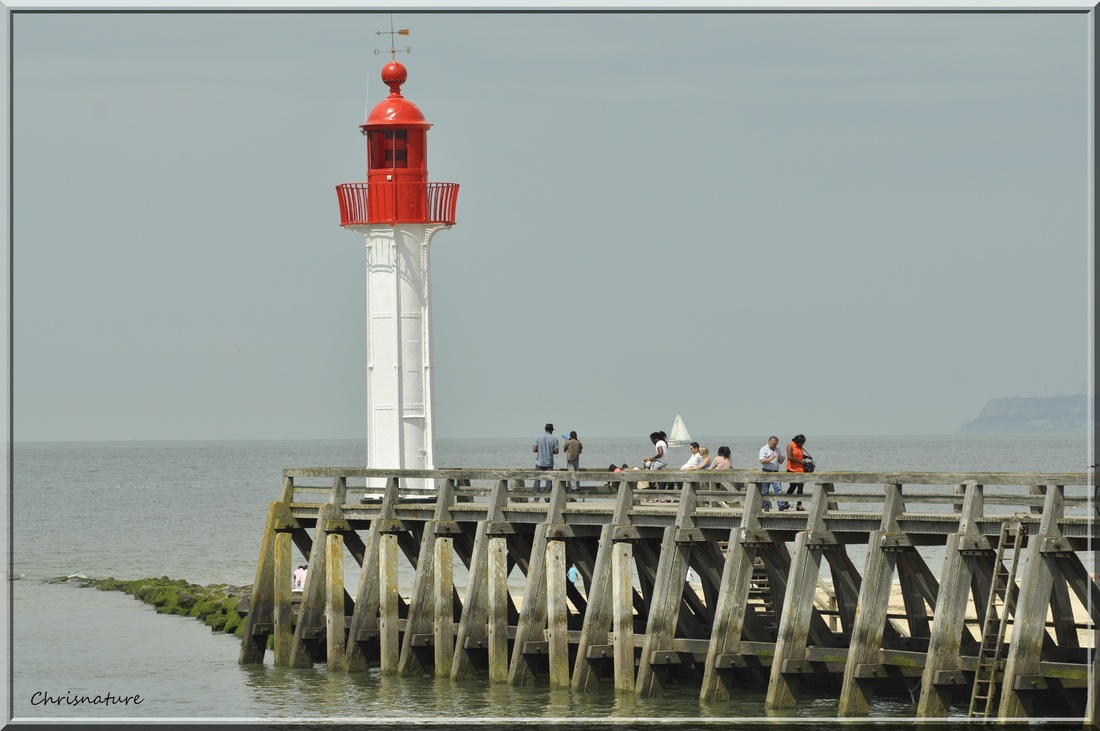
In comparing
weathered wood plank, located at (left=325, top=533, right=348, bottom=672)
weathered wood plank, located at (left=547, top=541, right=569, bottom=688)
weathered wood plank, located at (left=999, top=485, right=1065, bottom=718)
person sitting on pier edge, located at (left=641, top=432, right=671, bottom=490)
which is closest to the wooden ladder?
person sitting on pier edge, located at (left=641, top=432, right=671, bottom=490)

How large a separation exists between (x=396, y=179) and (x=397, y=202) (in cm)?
40

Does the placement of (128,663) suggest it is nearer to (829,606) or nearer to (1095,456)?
(829,606)

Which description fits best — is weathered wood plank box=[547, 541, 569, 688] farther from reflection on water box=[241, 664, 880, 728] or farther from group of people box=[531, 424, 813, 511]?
group of people box=[531, 424, 813, 511]

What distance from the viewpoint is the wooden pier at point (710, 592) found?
58.3ft

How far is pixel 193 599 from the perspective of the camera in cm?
3812

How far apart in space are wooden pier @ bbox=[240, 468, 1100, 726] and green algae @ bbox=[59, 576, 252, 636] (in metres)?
7.51

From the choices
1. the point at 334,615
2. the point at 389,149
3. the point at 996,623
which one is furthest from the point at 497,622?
the point at 389,149

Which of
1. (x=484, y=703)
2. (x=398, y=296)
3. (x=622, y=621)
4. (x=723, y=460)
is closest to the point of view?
(x=622, y=621)

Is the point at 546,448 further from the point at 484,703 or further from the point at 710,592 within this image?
the point at 484,703

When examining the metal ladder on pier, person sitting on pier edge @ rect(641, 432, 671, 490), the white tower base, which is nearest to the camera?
the metal ladder on pier

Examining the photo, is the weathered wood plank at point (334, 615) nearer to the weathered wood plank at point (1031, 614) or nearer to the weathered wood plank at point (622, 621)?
the weathered wood plank at point (622, 621)

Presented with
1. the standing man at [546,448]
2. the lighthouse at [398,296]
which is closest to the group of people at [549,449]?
the standing man at [546,448]

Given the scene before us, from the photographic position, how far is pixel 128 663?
29.7 meters
